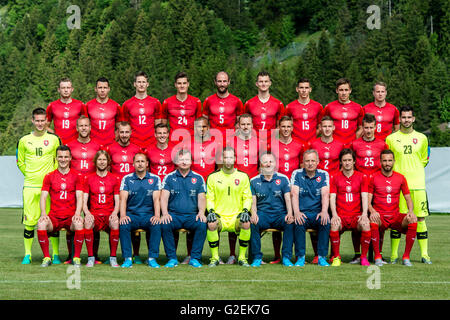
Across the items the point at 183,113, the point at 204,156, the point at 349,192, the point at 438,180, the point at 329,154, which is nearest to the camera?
the point at 349,192

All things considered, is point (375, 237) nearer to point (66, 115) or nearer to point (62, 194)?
point (62, 194)

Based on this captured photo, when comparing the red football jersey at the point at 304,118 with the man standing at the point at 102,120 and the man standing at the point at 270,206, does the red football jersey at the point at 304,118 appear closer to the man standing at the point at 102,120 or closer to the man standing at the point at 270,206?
the man standing at the point at 270,206

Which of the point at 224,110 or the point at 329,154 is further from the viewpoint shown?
the point at 224,110

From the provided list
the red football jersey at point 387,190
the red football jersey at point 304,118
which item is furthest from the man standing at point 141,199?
the red football jersey at point 387,190

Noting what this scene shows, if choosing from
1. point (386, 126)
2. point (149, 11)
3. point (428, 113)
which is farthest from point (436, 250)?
point (149, 11)

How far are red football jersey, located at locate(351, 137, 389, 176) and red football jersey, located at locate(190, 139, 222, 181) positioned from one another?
198 centimetres

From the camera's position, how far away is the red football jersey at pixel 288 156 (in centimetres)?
1018

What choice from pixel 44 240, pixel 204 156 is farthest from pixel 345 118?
pixel 44 240

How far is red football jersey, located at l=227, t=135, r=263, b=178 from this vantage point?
10.2m

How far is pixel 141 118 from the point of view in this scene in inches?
418

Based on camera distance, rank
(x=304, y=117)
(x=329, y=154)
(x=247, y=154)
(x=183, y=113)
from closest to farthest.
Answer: (x=329, y=154) < (x=247, y=154) < (x=304, y=117) < (x=183, y=113)

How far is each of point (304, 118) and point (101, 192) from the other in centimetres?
313

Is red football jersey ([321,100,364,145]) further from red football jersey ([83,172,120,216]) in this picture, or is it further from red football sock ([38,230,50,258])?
red football sock ([38,230,50,258])

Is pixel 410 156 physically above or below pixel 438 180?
above
